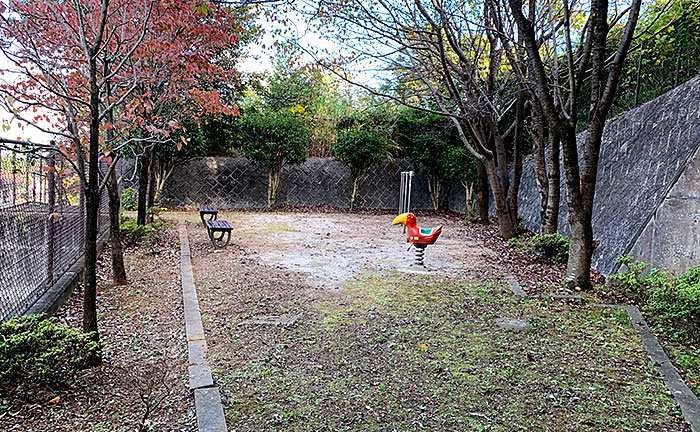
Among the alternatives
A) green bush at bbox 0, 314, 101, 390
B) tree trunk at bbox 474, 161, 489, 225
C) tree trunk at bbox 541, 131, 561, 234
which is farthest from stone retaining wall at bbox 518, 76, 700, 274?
green bush at bbox 0, 314, 101, 390

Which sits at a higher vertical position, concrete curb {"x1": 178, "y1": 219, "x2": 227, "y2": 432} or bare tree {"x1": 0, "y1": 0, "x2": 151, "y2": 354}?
bare tree {"x1": 0, "y1": 0, "x2": 151, "y2": 354}

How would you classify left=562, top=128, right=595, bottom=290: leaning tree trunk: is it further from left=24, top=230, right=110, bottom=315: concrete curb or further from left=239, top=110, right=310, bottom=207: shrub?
left=239, top=110, right=310, bottom=207: shrub

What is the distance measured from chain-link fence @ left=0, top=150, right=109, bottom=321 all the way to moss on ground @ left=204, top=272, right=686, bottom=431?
4.97ft

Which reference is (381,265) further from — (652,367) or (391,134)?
(391,134)

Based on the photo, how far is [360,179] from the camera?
1678 cm

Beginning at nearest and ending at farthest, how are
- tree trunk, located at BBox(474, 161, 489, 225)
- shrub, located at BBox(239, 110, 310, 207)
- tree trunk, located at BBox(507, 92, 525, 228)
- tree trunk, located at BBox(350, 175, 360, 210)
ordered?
tree trunk, located at BBox(507, 92, 525, 228), tree trunk, located at BBox(474, 161, 489, 225), shrub, located at BBox(239, 110, 310, 207), tree trunk, located at BBox(350, 175, 360, 210)

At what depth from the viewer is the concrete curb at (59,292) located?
3898 millimetres

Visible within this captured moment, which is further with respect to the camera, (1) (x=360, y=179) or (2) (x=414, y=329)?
(1) (x=360, y=179)

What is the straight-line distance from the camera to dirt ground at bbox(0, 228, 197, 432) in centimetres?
260

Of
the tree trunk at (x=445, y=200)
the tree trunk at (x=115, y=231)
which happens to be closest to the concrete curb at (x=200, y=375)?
the tree trunk at (x=115, y=231)

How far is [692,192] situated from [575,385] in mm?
3485

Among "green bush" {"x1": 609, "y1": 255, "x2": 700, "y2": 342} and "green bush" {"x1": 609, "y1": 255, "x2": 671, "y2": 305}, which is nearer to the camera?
"green bush" {"x1": 609, "y1": 255, "x2": 700, "y2": 342}

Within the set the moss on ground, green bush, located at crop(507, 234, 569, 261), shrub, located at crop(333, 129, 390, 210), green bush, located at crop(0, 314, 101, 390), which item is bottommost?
the moss on ground

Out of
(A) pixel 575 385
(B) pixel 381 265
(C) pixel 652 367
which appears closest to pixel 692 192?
(C) pixel 652 367
